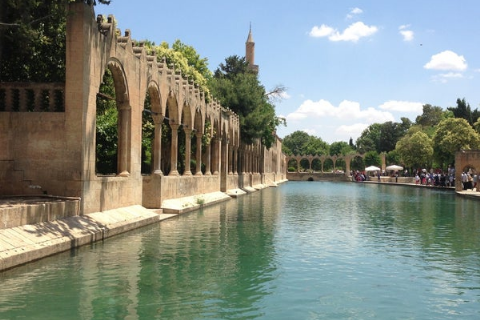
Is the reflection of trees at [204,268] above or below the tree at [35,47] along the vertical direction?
below

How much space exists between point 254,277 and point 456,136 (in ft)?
156

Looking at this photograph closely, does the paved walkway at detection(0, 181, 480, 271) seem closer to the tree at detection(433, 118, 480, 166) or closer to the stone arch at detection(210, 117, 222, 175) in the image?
the stone arch at detection(210, 117, 222, 175)

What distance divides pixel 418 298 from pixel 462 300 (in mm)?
594

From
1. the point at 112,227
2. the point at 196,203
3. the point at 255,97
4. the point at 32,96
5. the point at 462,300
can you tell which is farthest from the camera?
the point at 255,97

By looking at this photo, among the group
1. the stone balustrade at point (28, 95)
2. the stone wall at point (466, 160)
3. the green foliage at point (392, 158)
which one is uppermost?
the green foliage at point (392, 158)

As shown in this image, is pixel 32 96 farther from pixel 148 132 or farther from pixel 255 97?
pixel 255 97

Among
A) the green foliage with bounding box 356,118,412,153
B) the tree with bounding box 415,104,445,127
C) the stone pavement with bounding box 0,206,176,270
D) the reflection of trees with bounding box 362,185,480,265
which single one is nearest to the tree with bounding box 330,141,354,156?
the green foliage with bounding box 356,118,412,153

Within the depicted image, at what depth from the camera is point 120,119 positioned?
16.0 metres

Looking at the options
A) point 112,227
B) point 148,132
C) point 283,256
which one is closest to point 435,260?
point 283,256

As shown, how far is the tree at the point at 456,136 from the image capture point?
50.8 meters

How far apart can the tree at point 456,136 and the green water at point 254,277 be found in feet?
131

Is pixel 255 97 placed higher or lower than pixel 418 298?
higher

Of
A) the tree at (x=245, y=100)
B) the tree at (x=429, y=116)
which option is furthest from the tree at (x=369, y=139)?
the tree at (x=245, y=100)

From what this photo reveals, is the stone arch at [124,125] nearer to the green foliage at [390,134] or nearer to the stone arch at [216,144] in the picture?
the stone arch at [216,144]
